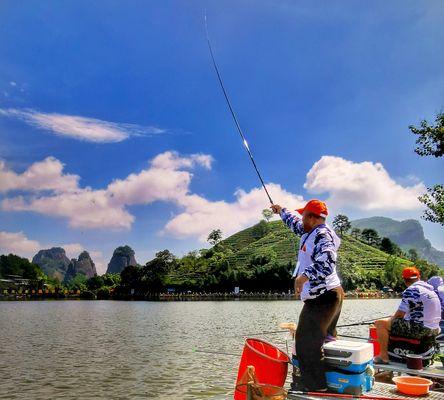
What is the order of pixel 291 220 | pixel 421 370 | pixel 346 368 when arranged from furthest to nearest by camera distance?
pixel 421 370 → pixel 291 220 → pixel 346 368

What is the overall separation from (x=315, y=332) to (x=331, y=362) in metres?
0.63

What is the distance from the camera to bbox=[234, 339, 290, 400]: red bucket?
8.16 m

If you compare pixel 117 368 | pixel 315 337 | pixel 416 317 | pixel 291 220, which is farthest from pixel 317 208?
pixel 117 368

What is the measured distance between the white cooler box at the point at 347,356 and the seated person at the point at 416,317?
3.56m

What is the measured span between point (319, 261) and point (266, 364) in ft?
7.35

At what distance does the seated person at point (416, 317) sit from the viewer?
10.8 m

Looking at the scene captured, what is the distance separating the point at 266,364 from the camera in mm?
8258

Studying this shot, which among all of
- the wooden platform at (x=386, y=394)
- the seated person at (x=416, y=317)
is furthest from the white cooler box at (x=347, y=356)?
the seated person at (x=416, y=317)

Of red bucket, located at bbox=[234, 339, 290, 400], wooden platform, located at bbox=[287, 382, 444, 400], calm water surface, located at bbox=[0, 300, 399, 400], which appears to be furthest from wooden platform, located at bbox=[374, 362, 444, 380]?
calm water surface, located at bbox=[0, 300, 399, 400]

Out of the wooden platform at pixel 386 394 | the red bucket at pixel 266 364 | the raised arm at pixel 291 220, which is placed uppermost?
the raised arm at pixel 291 220

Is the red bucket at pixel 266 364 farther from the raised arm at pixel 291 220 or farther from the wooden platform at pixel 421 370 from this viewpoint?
the wooden platform at pixel 421 370

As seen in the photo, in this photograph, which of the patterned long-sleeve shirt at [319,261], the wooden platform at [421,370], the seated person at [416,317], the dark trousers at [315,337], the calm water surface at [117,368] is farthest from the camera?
the calm water surface at [117,368]

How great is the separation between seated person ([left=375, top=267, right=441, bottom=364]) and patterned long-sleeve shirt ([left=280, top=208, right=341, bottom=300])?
164 inches

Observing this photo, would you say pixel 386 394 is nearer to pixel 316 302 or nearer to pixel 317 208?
pixel 316 302
